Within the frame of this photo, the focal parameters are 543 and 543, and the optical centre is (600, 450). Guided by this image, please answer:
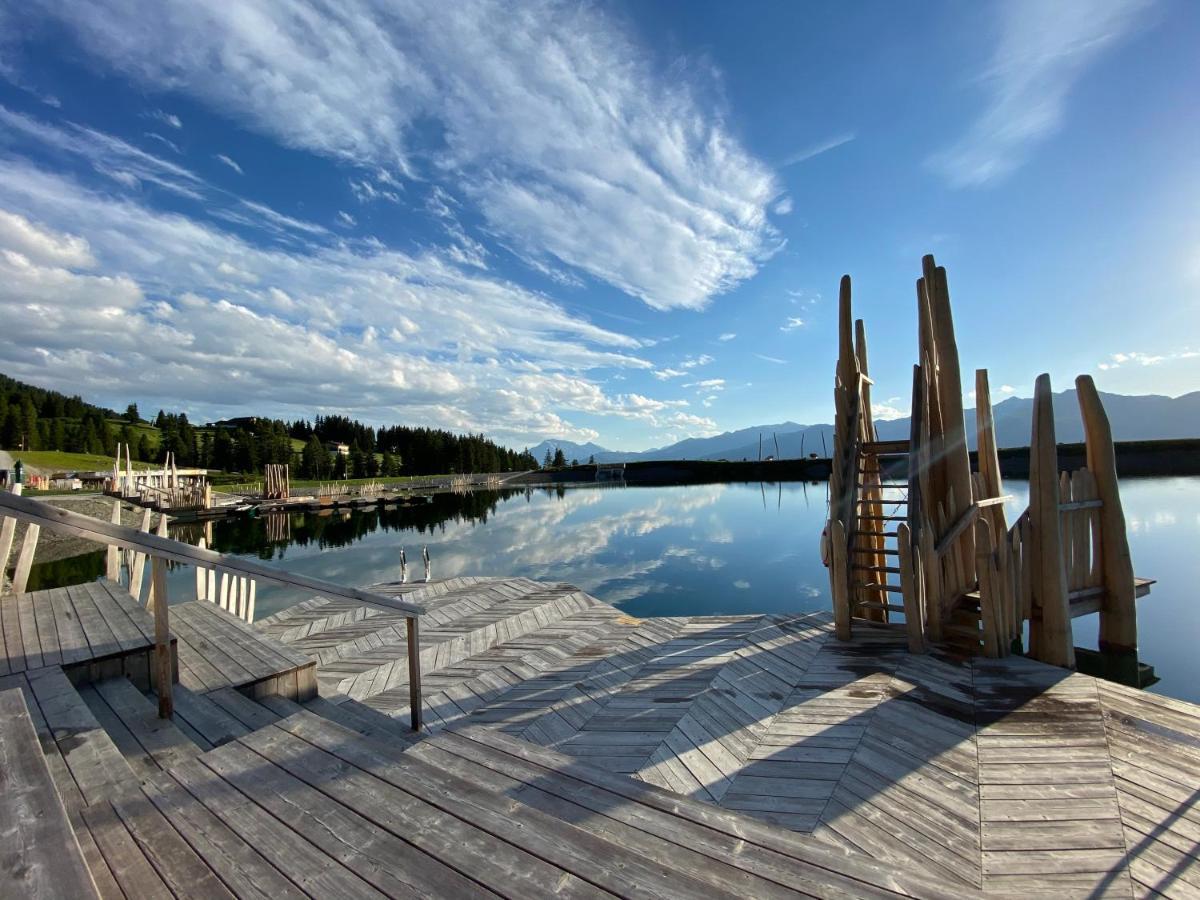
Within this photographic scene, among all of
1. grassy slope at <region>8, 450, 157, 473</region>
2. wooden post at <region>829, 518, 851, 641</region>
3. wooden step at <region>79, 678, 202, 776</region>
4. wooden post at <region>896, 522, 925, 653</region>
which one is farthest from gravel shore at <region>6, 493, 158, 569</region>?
grassy slope at <region>8, 450, 157, 473</region>

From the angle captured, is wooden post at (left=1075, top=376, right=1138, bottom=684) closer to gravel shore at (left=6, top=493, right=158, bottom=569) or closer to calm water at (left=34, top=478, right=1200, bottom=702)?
calm water at (left=34, top=478, right=1200, bottom=702)

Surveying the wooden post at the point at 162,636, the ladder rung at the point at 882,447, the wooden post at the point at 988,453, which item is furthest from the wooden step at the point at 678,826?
the wooden post at the point at 988,453

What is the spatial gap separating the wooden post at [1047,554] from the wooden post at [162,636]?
7.83 metres

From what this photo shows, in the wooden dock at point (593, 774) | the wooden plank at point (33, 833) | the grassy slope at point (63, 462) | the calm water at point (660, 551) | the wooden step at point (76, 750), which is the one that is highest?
the grassy slope at point (63, 462)

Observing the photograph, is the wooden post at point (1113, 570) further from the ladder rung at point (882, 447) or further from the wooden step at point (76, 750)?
the wooden step at point (76, 750)

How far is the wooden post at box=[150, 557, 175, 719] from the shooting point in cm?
295

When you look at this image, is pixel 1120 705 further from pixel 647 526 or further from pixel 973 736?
pixel 647 526

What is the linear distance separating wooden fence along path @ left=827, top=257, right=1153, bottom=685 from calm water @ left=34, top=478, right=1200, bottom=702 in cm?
250

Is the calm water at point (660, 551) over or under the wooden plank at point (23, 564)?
under

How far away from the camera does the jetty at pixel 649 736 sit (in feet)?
6.33

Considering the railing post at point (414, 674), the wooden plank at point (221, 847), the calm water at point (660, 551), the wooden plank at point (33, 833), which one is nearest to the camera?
the wooden plank at point (33, 833)

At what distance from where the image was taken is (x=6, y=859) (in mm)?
1642

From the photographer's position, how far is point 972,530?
7555 mm

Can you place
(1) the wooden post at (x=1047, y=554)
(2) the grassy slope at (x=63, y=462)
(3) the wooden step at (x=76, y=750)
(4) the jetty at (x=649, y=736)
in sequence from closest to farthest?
(4) the jetty at (x=649, y=736), (3) the wooden step at (x=76, y=750), (1) the wooden post at (x=1047, y=554), (2) the grassy slope at (x=63, y=462)
